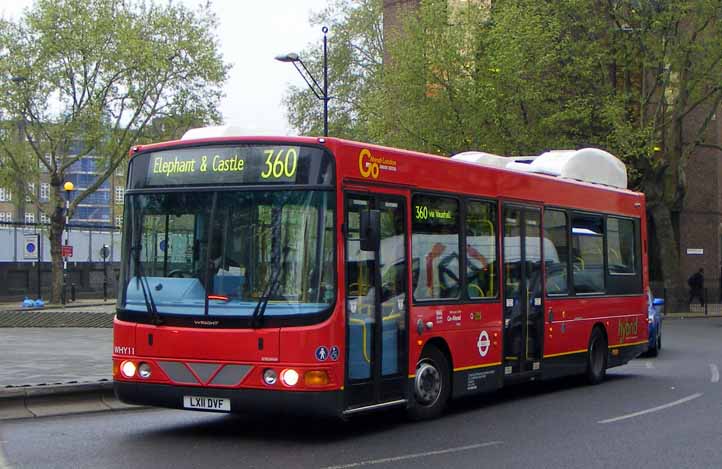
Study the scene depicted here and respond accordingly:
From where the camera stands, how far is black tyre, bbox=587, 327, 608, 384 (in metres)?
16.6

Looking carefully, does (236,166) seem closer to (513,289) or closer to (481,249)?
(481,249)

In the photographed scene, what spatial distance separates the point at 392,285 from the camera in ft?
37.5

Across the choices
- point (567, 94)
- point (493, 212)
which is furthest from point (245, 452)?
point (567, 94)

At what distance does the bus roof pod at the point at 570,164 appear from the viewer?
628 inches

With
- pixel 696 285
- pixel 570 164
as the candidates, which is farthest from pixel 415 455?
pixel 696 285

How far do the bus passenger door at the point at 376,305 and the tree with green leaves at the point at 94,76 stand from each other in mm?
37787

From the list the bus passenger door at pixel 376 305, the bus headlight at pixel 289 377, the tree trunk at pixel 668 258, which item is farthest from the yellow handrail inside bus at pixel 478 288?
the tree trunk at pixel 668 258

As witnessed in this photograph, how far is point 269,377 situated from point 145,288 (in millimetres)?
1631

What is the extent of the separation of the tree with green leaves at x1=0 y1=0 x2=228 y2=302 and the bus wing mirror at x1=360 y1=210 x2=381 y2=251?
38520mm

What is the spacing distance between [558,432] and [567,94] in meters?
30.8

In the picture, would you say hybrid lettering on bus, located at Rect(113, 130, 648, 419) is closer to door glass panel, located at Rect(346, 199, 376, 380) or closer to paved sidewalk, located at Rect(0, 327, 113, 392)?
door glass panel, located at Rect(346, 199, 376, 380)

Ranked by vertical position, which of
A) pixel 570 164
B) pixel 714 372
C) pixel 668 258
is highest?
pixel 570 164

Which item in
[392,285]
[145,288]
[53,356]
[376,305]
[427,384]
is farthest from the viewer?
[53,356]

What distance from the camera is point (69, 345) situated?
21.4 metres
